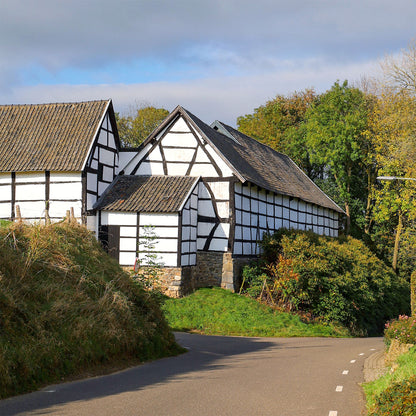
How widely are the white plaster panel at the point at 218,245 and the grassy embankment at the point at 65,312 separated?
13427 mm

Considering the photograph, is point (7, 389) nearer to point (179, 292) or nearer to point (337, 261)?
point (179, 292)

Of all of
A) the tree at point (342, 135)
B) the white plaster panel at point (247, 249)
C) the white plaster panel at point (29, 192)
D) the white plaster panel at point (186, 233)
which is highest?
the tree at point (342, 135)

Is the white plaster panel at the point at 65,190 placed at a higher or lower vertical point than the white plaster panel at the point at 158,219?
higher

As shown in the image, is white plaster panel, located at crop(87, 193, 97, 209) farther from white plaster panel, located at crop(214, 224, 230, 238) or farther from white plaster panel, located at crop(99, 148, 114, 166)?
white plaster panel, located at crop(214, 224, 230, 238)

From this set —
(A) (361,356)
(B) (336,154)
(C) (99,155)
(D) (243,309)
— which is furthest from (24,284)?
(B) (336,154)

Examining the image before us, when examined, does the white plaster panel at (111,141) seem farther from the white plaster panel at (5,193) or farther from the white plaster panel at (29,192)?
the white plaster panel at (5,193)

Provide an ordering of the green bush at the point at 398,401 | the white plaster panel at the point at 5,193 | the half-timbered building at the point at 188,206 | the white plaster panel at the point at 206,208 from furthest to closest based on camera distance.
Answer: the white plaster panel at the point at 206,208, the white plaster panel at the point at 5,193, the half-timbered building at the point at 188,206, the green bush at the point at 398,401

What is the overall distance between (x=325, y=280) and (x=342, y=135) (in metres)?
20.0

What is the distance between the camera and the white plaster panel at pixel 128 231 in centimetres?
Answer: 2786

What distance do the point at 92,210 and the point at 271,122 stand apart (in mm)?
29251

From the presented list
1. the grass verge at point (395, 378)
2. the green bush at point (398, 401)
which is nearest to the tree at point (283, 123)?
the grass verge at point (395, 378)

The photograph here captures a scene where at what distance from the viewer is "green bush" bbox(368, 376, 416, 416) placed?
6652 millimetres

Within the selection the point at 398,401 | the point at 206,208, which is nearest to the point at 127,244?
the point at 206,208

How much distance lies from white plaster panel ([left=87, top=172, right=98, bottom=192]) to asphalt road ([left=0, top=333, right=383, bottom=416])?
1386 centimetres
